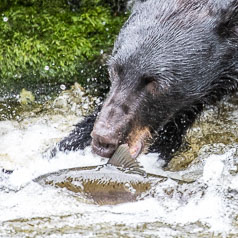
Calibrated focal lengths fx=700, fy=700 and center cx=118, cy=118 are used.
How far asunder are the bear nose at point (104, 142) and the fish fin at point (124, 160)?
0.25 m

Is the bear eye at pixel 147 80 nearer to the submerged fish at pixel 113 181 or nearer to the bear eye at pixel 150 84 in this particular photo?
the bear eye at pixel 150 84

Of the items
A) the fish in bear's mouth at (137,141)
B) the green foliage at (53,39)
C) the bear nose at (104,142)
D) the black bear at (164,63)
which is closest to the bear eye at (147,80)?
the black bear at (164,63)

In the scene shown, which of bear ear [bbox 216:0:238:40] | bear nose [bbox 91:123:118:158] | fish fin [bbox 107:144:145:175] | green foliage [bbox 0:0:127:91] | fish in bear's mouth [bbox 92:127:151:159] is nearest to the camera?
fish fin [bbox 107:144:145:175]

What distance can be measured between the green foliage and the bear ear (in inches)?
122

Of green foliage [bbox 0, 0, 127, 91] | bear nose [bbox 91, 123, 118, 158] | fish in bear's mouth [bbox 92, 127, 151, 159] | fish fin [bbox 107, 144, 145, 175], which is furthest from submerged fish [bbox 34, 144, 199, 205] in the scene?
green foliage [bbox 0, 0, 127, 91]

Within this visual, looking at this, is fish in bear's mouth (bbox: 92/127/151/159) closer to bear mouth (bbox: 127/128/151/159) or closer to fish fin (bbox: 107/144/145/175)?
bear mouth (bbox: 127/128/151/159)

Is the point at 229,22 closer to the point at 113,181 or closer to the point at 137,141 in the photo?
the point at 137,141

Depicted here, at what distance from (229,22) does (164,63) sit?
713 millimetres

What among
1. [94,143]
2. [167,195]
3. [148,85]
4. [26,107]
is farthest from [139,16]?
[26,107]

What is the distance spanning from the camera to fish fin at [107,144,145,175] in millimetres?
5516

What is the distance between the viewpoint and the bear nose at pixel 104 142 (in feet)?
19.2

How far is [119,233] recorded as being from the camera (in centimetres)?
555

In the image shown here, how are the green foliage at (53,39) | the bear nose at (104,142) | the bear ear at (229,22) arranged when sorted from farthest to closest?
the green foliage at (53,39) → the bear ear at (229,22) → the bear nose at (104,142)

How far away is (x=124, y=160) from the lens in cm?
556
